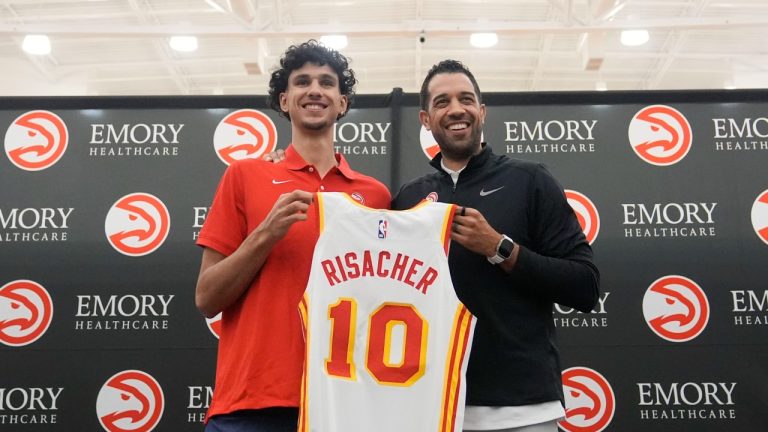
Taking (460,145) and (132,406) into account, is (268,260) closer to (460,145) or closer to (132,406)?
(460,145)

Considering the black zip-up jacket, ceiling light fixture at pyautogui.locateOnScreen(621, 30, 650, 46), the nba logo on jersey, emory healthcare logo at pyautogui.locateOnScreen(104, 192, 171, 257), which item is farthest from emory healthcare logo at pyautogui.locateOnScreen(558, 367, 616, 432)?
ceiling light fixture at pyautogui.locateOnScreen(621, 30, 650, 46)

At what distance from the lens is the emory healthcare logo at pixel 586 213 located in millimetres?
3037

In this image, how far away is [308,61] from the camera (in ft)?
6.91

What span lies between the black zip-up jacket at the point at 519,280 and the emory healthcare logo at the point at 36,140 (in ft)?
6.79

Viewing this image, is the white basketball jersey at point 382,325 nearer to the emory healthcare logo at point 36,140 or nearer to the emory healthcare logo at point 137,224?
the emory healthcare logo at point 137,224

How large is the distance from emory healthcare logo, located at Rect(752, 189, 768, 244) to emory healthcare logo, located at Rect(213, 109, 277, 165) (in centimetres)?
219

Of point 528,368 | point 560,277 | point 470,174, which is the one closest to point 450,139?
point 470,174

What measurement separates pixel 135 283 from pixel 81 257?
0.28m

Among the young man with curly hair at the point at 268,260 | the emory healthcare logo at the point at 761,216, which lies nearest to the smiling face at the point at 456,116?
the young man with curly hair at the point at 268,260

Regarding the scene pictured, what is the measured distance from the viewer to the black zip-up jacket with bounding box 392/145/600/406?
1758mm

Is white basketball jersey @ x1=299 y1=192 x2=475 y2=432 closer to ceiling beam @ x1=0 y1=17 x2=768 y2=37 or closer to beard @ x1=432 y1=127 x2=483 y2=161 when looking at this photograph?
beard @ x1=432 y1=127 x2=483 y2=161

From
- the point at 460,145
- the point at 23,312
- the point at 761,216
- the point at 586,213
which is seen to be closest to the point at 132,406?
the point at 23,312

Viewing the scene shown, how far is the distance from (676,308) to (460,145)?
5.02 ft

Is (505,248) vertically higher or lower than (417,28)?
lower
